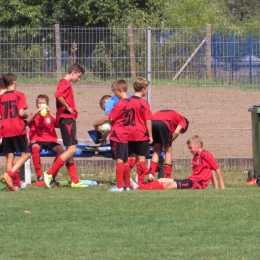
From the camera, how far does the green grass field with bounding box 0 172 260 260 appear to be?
22.3ft

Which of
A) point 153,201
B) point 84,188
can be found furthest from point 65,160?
point 153,201

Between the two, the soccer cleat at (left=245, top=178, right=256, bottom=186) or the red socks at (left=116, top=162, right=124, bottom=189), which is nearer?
the red socks at (left=116, top=162, right=124, bottom=189)

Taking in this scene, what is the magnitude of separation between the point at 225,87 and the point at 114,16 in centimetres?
1944

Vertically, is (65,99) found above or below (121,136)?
above

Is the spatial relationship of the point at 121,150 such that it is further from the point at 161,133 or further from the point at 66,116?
the point at 161,133

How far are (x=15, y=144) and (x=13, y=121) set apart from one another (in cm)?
33

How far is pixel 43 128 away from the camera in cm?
1237

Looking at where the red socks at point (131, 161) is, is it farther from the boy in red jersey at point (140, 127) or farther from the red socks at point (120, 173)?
the red socks at point (120, 173)

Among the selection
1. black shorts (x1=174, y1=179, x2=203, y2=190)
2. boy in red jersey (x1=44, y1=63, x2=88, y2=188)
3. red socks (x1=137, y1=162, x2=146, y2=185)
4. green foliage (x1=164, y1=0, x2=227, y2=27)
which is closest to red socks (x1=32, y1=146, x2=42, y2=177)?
boy in red jersey (x1=44, y1=63, x2=88, y2=188)

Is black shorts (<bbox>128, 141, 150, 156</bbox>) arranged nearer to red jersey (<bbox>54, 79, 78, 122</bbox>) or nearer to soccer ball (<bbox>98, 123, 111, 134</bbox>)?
soccer ball (<bbox>98, 123, 111, 134</bbox>)

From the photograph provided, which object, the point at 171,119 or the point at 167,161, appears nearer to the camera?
the point at 171,119

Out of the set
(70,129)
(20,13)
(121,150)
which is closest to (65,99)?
(70,129)

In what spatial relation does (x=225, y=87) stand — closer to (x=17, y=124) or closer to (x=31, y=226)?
(x=17, y=124)

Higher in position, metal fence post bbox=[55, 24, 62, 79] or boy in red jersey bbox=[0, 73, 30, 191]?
metal fence post bbox=[55, 24, 62, 79]
